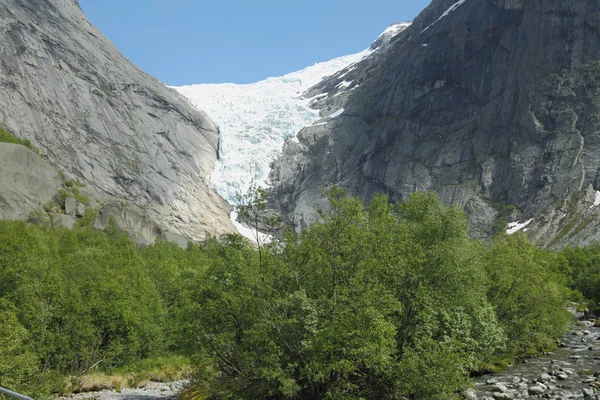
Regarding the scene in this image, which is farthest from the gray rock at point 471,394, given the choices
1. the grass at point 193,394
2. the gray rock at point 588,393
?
the grass at point 193,394

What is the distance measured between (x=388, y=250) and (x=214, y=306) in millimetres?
8307

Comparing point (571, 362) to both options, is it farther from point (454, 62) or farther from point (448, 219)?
point (454, 62)

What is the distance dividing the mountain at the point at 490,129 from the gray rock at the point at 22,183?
88.2 m

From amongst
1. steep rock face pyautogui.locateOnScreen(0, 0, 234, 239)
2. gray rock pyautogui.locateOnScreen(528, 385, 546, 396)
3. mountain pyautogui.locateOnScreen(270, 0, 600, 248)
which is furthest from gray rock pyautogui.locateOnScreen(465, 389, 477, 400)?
steep rock face pyautogui.locateOnScreen(0, 0, 234, 239)

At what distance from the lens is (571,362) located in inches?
1407

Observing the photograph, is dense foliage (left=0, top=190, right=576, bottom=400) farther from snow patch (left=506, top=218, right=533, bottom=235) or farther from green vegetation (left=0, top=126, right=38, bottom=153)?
snow patch (left=506, top=218, right=533, bottom=235)

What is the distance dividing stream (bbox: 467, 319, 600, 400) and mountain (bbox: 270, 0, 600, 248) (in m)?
97.3

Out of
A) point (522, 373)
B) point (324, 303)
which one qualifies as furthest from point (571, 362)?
point (324, 303)

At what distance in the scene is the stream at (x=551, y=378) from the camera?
27703 mm

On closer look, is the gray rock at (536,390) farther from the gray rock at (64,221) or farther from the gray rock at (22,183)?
the gray rock at (22,183)

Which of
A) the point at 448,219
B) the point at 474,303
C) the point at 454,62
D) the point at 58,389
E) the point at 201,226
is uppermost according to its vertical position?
the point at 454,62

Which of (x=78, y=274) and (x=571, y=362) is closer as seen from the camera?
(x=571, y=362)

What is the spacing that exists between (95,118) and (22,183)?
61.6 m

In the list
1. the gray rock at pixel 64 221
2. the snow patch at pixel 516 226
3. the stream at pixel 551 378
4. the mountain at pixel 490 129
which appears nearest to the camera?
the stream at pixel 551 378
